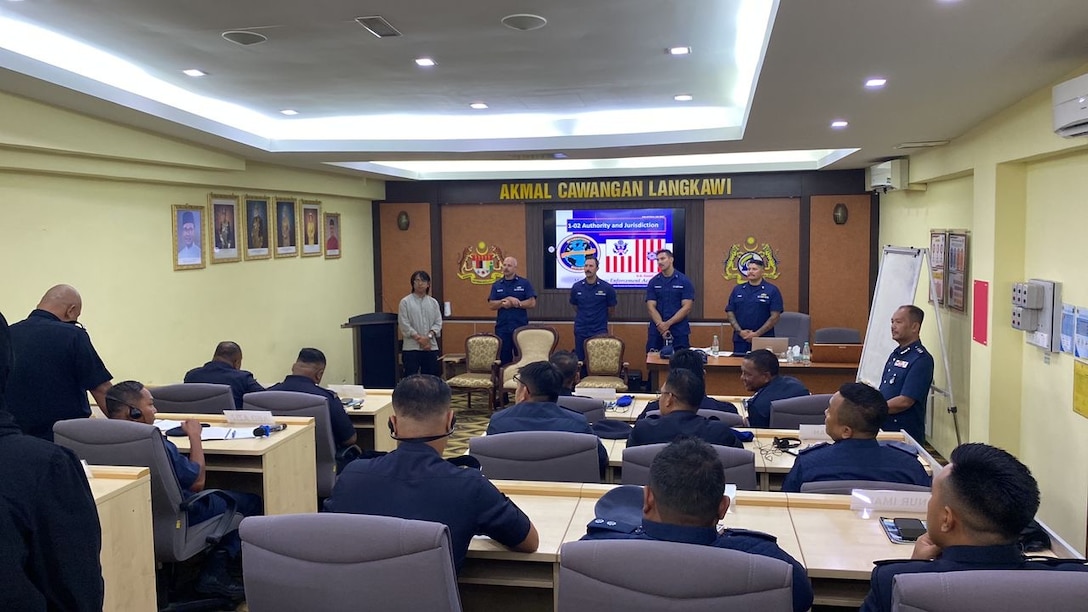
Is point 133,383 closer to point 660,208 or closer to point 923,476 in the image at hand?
point 923,476

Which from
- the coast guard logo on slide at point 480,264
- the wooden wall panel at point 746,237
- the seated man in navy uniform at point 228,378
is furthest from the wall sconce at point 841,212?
the seated man in navy uniform at point 228,378

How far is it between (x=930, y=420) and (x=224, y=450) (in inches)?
250

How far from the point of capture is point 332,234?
10.3 m

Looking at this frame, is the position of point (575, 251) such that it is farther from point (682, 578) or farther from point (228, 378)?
point (682, 578)

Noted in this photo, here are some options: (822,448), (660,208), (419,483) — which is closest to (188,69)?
(419,483)

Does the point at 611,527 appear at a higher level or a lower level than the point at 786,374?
higher

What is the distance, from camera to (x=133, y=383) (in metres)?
4.33

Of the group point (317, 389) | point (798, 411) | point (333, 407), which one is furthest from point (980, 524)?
point (317, 389)

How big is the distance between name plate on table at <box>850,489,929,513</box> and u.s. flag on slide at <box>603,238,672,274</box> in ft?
26.1

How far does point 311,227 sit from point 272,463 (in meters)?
5.81

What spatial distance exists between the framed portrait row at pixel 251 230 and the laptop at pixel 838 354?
5.51 metres

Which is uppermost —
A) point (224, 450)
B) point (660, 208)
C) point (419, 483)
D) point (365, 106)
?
point (365, 106)

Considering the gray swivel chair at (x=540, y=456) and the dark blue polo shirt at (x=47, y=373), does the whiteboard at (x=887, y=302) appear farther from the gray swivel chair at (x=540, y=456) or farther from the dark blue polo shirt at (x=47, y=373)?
the dark blue polo shirt at (x=47, y=373)

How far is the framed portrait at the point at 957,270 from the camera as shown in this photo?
6699 mm
